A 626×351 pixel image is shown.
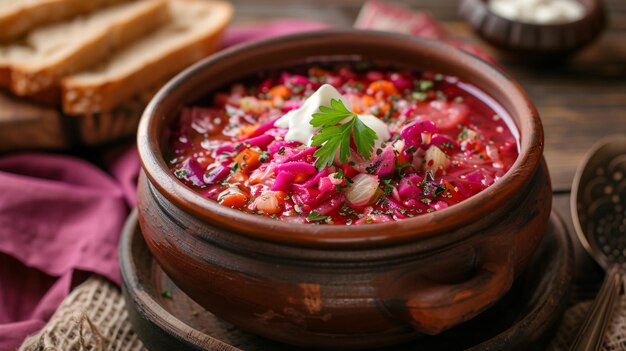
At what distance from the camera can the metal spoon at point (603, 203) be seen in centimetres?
301

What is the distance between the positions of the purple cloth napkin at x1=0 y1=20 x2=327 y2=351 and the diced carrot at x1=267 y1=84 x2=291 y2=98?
0.91 metres

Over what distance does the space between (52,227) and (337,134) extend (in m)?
1.61

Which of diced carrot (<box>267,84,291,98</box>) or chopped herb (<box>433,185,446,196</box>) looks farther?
diced carrot (<box>267,84,291,98</box>)

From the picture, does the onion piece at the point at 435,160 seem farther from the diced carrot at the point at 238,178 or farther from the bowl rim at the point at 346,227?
the diced carrot at the point at 238,178

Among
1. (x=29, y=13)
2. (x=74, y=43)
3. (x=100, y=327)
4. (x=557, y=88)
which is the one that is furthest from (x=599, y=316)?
(x=29, y=13)

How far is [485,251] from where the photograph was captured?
212 centimetres

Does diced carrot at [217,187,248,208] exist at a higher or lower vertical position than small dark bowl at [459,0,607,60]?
higher

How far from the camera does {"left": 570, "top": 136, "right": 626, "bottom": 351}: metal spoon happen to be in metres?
3.01

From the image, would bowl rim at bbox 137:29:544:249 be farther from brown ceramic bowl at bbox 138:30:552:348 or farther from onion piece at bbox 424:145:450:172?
onion piece at bbox 424:145:450:172

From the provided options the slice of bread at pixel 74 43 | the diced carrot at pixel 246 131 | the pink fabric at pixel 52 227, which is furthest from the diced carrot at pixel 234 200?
the slice of bread at pixel 74 43

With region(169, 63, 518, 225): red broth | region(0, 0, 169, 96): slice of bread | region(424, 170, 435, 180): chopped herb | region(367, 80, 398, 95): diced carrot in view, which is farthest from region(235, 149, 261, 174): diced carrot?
region(0, 0, 169, 96): slice of bread

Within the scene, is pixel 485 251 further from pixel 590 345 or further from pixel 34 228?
pixel 34 228

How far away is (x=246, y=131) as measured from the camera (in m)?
2.68

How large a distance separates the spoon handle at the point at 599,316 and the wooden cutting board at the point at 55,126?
2.42 m
